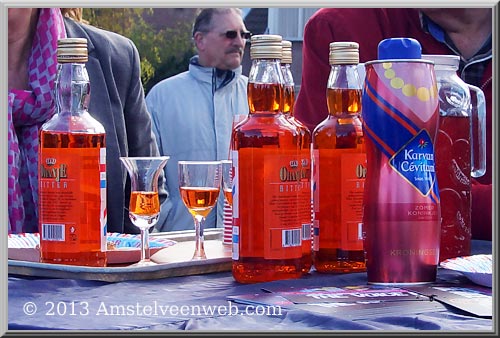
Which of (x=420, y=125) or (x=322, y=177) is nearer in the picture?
(x=420, y=125)

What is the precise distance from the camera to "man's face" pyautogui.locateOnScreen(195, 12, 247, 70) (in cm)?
420

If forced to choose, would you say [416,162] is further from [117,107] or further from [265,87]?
[117,107]

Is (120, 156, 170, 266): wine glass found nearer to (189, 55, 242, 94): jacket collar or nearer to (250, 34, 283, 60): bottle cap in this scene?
(250, 34, 283, 60): bottle cap

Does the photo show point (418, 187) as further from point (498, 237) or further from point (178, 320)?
point (178, 320)

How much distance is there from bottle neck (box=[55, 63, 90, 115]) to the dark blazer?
2.61 feet

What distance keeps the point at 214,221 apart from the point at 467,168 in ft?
2.11

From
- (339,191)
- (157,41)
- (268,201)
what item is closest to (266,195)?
(268,201)

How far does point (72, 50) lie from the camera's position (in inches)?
43.6

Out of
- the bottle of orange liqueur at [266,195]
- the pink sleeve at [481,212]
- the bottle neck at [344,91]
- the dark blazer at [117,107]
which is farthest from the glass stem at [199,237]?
the dark blazer at [117,107]

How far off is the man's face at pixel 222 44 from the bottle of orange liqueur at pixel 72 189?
3.10m

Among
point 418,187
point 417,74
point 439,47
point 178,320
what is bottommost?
point 178,320

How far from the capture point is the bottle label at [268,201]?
3.33ft

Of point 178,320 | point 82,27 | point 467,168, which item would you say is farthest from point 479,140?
point 82,27

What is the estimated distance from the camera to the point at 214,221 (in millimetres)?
1666
